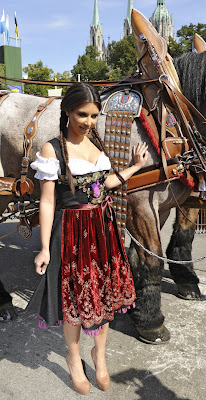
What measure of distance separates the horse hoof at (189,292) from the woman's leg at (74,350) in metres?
1.56

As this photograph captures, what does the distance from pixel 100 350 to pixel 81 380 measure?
20cm

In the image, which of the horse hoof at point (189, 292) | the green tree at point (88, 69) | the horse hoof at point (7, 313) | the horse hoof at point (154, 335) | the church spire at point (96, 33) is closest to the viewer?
the horse hoof at point (154, 335)

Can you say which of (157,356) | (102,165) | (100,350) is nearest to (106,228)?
(102,165)

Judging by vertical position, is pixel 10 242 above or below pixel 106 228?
below

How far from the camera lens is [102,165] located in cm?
200

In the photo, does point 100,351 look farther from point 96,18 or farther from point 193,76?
point 96,18

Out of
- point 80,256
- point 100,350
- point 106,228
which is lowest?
point 100,350

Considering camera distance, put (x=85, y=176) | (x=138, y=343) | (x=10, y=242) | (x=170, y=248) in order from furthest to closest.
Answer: (x=10, y=242) → (x=170, y=248) → (x=138, y=343) → (x=85, y=176)

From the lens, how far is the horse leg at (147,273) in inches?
103

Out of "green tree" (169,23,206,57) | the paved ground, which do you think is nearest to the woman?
the paved ground

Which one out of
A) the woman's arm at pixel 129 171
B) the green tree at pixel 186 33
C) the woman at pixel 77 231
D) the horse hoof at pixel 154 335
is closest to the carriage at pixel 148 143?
the horse hoof at pixel 154 335

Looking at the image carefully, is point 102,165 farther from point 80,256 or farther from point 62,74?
point 62,74

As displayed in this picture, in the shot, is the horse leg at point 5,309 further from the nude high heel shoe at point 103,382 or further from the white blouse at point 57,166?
the white blouse at point 57,166

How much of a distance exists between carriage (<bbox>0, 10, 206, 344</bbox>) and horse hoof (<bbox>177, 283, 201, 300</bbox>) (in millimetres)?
720
